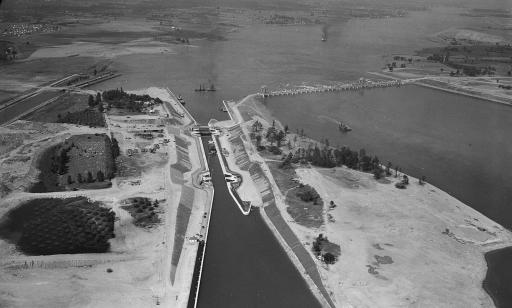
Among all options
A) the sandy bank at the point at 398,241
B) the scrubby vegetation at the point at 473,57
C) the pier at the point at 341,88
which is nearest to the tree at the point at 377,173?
the sandy bank at the point at 398,241

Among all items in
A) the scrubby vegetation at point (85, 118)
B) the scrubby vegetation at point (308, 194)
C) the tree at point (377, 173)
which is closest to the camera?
the scrubby vegetation at point (308, 194)

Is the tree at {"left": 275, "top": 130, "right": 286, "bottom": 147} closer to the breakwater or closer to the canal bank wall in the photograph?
the canal bank wall

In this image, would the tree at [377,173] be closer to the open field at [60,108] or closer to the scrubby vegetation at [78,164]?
the scrubby vegetation at [78,164]

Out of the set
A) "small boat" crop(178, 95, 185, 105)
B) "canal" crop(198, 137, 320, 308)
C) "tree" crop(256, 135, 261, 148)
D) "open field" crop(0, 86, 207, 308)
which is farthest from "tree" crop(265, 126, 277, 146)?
"small boat" crop(178, 95, 185, 105)

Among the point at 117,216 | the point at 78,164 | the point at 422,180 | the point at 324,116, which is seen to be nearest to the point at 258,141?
the point at 324,116

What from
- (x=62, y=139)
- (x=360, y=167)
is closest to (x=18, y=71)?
(x=62, y=139)

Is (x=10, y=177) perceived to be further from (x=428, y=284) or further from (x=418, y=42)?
(x=418, y=42)
